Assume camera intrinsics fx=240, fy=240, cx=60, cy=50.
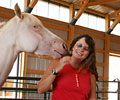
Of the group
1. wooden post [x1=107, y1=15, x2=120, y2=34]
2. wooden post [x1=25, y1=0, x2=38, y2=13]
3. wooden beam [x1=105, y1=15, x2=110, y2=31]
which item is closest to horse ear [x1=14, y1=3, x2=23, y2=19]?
wooden post [x1=25, y1=0, x2=38, y2=13]

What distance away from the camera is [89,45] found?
1920 millimetres

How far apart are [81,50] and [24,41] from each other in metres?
0.48

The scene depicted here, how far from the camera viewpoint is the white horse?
1.97 metres

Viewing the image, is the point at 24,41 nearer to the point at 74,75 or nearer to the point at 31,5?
the point at 74,75

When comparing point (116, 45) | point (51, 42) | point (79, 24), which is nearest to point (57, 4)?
point (79, 24)

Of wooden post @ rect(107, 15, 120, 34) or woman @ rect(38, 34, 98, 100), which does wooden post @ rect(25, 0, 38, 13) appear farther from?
woman @ rect(38, 34, 98, 100)

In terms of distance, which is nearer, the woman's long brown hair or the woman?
the woman

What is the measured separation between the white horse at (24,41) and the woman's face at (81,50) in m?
0.13

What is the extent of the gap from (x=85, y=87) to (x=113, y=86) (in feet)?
39.2

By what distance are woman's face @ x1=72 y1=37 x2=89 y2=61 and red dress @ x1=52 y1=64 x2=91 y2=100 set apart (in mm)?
113

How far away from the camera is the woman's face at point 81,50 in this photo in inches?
73.6

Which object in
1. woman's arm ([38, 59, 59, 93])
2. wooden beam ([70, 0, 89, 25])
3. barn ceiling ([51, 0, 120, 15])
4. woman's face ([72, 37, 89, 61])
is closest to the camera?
woman's arm ([38, 59, 59, 93])

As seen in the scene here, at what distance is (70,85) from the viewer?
5.90 feet

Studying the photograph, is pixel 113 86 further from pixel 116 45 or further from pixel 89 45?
pixel 89 45
